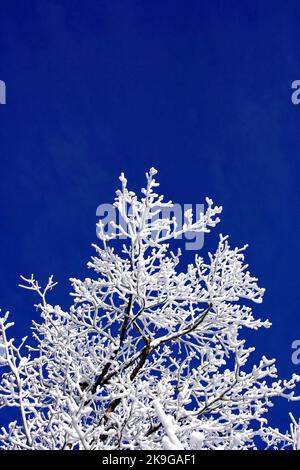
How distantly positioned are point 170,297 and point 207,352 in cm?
100

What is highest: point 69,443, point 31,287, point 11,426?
point 31,287

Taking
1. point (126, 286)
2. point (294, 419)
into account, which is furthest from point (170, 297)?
point (294, 419)

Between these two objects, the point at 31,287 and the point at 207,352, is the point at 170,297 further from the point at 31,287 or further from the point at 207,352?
the point at 31,287

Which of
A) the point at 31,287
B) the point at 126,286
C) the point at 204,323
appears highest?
the point at 31,287

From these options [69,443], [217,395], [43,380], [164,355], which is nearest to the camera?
[69,443]

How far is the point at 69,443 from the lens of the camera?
165 inches

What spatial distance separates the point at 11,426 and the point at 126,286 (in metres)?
2.31

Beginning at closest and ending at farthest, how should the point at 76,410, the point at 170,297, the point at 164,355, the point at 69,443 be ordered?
the point at 76,410
the point at 69,443
the point at 170,297
the point at 164,355
